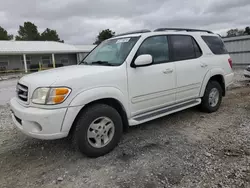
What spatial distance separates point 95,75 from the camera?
3.14m

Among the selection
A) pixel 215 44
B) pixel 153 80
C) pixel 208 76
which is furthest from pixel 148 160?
pixel 215 44

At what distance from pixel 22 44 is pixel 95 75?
98.7ft

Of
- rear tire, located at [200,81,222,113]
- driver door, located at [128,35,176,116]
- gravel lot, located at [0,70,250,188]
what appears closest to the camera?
gravel lot, located at [0,70,250,188]

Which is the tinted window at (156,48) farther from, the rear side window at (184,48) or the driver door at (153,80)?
the rear side window at (184,48)

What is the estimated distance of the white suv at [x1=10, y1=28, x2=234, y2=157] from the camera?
2887 mm

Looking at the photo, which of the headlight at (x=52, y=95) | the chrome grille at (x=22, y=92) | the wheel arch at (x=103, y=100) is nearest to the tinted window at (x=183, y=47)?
the wheel arch at (x=103, y=100)

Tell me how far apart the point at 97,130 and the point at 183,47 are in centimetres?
254

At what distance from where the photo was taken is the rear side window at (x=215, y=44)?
499 centimetres

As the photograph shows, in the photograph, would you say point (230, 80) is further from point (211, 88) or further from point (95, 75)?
point (95, 75)

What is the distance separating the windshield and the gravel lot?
1.44 metres

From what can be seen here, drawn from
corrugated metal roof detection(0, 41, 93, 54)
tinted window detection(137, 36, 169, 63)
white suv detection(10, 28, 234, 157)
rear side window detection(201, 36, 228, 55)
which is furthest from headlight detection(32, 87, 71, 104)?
corrugated metal roof detection(0, 41, 93, 54)

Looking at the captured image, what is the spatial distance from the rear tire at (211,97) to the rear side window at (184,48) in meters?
0.85

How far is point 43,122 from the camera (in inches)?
110

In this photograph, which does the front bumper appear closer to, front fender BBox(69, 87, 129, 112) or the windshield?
front fender BBox(69, 87, 129, 112)
